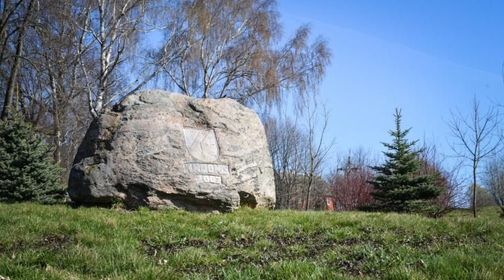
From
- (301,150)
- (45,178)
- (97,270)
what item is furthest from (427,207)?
(301,150)

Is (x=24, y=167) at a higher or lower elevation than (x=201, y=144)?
lower

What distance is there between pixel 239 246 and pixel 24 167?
10.2m

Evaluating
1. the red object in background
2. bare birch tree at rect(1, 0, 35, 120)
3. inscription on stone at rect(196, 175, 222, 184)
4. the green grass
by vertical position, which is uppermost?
bare birch tree at rect(1, 0, 35, 120)

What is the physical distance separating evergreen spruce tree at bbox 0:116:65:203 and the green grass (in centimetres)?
426

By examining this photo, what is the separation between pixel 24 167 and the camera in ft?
47.5

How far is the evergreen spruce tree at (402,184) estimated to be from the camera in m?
17.8

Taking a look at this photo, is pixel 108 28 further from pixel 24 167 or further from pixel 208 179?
pixel 208 179

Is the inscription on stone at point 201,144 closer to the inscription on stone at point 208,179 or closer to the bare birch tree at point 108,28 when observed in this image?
the inscription on stone at point 208,179

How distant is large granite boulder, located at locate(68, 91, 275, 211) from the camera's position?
34.6ft

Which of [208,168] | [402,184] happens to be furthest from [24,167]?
[402,184]

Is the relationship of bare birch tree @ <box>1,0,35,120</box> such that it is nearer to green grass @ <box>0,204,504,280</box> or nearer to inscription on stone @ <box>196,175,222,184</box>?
inscription on stone @ <box>196,175,222,184</box>

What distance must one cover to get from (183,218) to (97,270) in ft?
13.8

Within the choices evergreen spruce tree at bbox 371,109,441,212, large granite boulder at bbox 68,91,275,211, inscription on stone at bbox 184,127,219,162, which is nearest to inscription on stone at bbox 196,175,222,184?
large granite boulder at bbox 68,91,275,211

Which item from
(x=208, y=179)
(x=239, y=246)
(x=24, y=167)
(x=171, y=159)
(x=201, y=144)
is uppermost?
(x=201, y=144)
